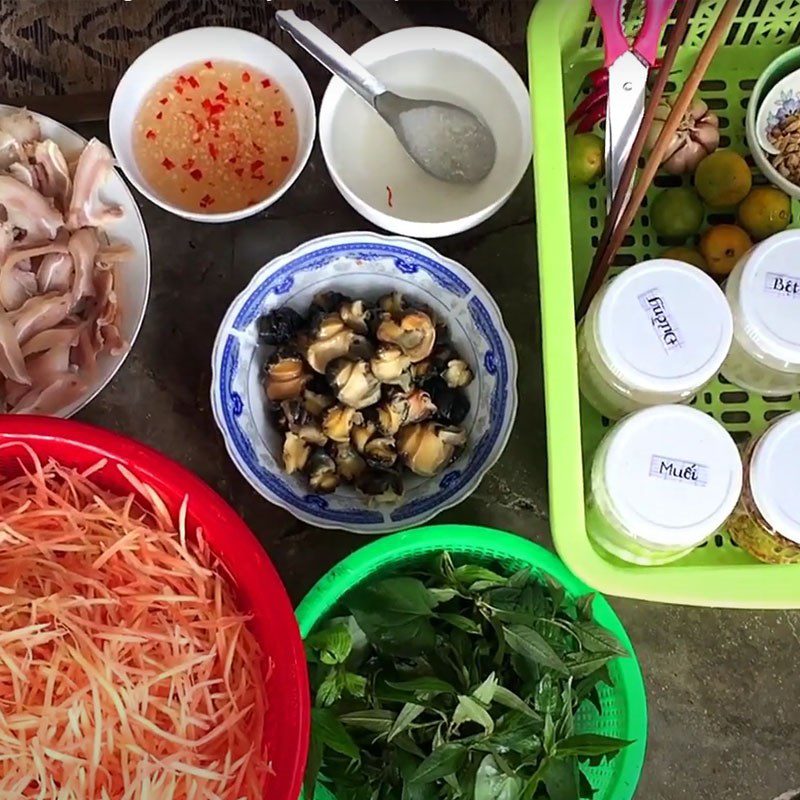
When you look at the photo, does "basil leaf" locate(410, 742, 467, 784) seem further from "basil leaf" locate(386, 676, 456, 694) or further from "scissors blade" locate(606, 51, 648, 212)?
"scissors blade" locate(606, 51, 648, 212)

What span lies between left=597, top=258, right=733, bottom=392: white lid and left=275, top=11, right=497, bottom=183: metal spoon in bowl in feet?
1.06

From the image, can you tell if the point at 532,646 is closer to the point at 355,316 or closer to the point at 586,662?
the point at 586,662

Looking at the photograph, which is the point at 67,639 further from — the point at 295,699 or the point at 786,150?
the point at 786,150

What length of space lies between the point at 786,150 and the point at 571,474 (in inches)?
18.6

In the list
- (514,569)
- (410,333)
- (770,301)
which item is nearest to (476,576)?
(514,569)

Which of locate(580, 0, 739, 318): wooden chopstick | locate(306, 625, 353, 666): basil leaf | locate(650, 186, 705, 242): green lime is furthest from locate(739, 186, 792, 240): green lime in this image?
locate(306, 625, 353, 666): basil leaf

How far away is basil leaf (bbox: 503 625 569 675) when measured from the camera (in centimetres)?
92

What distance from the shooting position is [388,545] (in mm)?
990

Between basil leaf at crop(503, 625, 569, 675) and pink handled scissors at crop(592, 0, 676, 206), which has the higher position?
pink handled scissors at crop(592, 0, 676, 206)

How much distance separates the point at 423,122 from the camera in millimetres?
1155

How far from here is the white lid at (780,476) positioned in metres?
0.88

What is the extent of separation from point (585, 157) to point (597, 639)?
1.61 feet

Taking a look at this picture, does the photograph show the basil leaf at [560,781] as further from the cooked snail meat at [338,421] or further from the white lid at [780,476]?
the cooked snail meat at [338,421]

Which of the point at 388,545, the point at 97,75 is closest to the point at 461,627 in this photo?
the point at 388,545
